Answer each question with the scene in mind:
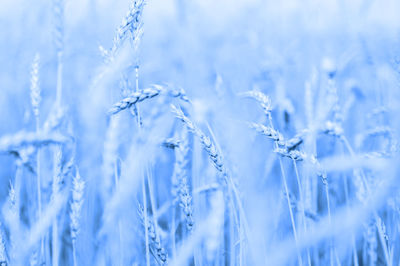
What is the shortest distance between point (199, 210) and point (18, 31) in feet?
4.85

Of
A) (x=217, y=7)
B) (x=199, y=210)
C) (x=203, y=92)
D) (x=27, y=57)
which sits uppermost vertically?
(x=217, y=7)

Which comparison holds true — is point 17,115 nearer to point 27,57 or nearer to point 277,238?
point 27,57

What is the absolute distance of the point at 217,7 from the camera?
297 centimetres

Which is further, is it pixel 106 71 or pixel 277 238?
pixel 277 238

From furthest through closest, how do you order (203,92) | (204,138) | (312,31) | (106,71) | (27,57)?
(312,31) < (27,57) < (203,92) < (106,71) < (204,138)

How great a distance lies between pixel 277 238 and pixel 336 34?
2.00 m

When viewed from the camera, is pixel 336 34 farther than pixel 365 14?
Yes

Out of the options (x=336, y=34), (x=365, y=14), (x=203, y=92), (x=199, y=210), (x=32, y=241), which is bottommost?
(x=32, y=241)

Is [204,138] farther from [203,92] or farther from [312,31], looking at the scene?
[312,31]

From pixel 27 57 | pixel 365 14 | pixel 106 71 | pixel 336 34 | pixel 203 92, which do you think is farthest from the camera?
pixel 336 34

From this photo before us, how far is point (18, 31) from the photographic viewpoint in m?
2.03

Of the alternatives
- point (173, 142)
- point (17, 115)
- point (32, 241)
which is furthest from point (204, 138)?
point (17, 115)

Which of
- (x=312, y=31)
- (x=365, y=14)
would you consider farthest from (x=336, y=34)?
(x=365, y=14)

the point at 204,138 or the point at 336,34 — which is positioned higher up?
the point at 336,34
